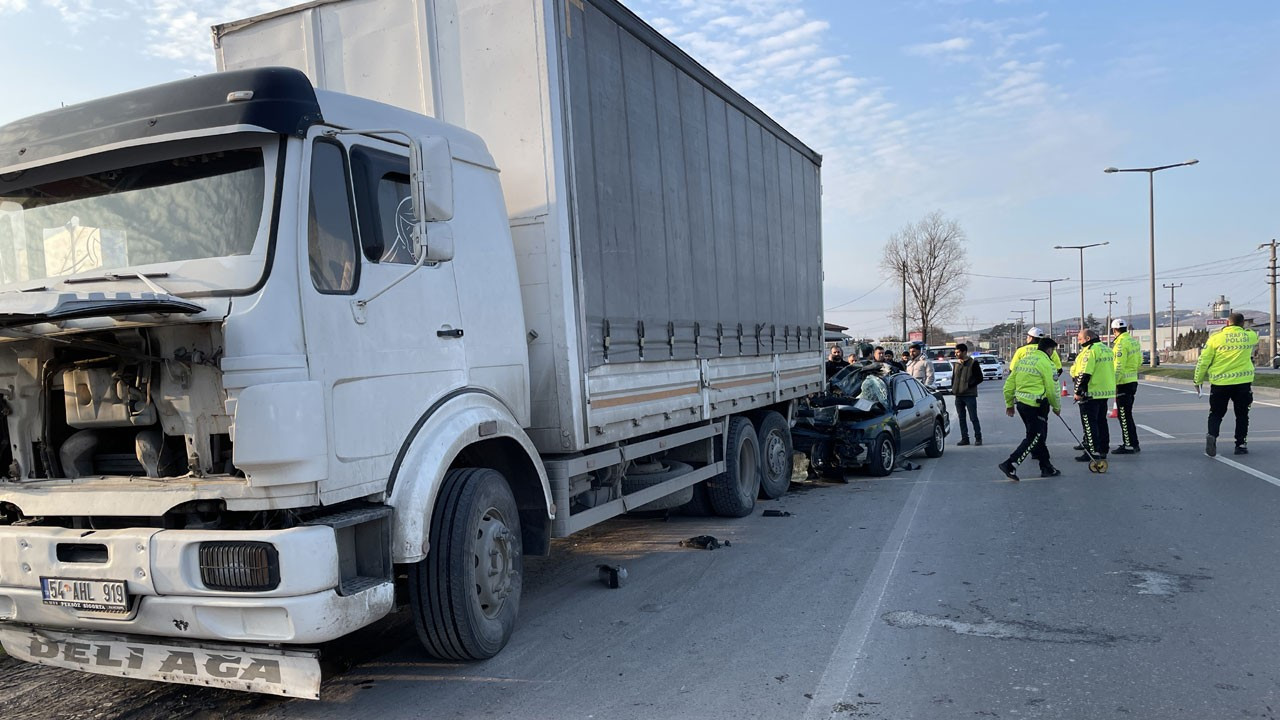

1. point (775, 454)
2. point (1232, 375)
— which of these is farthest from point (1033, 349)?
point (775, 454)

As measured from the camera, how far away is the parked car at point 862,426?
1096cm

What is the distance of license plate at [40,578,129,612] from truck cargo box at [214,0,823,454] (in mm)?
2268

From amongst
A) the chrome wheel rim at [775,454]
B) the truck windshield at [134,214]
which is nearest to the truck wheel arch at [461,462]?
the truck windshield at [134,214]

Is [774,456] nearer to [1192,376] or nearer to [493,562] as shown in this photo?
[493,562]

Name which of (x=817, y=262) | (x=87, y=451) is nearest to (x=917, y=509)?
(x=817, y=262)

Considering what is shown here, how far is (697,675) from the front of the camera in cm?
430

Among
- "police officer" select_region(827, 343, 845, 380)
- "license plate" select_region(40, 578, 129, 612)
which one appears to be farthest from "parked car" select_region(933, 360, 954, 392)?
"license plate" select_region(40, 578, 129, 612)

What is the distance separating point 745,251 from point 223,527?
233 inches

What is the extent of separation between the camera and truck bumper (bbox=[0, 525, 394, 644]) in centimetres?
346

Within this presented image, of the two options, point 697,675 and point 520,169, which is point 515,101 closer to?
point 520,169

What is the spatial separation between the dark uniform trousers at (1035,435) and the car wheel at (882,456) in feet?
4.98

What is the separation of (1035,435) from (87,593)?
9.59m

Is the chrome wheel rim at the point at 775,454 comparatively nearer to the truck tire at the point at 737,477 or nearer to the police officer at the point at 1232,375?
the truck tire at the point at 737,477

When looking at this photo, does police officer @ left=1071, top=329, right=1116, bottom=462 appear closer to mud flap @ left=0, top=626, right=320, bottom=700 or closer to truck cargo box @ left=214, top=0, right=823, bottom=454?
truck cargo box @ left=214, top=0, right=823, bottom=454
